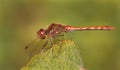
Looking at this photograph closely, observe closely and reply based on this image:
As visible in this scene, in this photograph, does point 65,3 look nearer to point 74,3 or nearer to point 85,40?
point 74,3

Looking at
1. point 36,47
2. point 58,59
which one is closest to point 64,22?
point 36,47

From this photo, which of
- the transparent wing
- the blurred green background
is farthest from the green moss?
the blurred green background

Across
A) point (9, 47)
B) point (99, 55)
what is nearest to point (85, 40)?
point (99, 55)

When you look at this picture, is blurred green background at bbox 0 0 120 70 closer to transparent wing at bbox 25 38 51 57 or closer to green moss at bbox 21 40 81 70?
transparent wing at bbox 25 38 51 57

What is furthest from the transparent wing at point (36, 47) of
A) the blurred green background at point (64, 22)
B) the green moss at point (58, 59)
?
the blurred green background at point (64, 22)

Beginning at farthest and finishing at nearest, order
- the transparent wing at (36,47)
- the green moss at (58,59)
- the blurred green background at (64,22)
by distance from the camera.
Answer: the blurred green background at (64,22) < the transparent wing at (36,47) < the green moss at (58,59)

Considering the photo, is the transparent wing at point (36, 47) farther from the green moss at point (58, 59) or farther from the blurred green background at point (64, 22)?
the blurred green background at point (64, 22)
